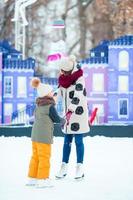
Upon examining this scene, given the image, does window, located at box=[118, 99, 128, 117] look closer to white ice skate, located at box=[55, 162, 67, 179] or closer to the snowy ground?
the snowy ground

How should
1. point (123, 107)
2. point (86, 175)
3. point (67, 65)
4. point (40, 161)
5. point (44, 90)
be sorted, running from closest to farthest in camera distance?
point (40, 161) → point (44, 90) → point (67, 65) → point (86, 175) → point (123, 107)

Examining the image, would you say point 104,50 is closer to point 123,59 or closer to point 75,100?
point 123,59

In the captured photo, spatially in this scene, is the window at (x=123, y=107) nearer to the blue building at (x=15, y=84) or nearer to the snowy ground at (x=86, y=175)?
the blue building at (x=15, y=84)

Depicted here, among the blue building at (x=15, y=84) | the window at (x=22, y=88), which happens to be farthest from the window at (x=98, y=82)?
the window at (x=22, y=88)

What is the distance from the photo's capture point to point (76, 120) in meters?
6.61

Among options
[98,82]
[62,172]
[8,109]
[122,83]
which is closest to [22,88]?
[8,109]

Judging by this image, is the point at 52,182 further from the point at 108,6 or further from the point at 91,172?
the point at 108,6

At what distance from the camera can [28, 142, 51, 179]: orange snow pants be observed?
6.11m

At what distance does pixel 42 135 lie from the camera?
6.19 meters

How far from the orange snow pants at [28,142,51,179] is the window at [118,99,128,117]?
21.6 feet

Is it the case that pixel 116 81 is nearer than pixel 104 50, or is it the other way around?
pixel 116 81

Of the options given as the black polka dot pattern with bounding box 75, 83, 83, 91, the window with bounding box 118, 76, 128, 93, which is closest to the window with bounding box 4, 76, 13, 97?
the window with bounding box 118, 76, 128, 93

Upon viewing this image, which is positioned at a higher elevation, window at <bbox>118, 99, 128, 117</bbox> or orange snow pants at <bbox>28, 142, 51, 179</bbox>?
window at <bbox>118, 99, 128, 117</bbox>

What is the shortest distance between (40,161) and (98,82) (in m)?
6.86
